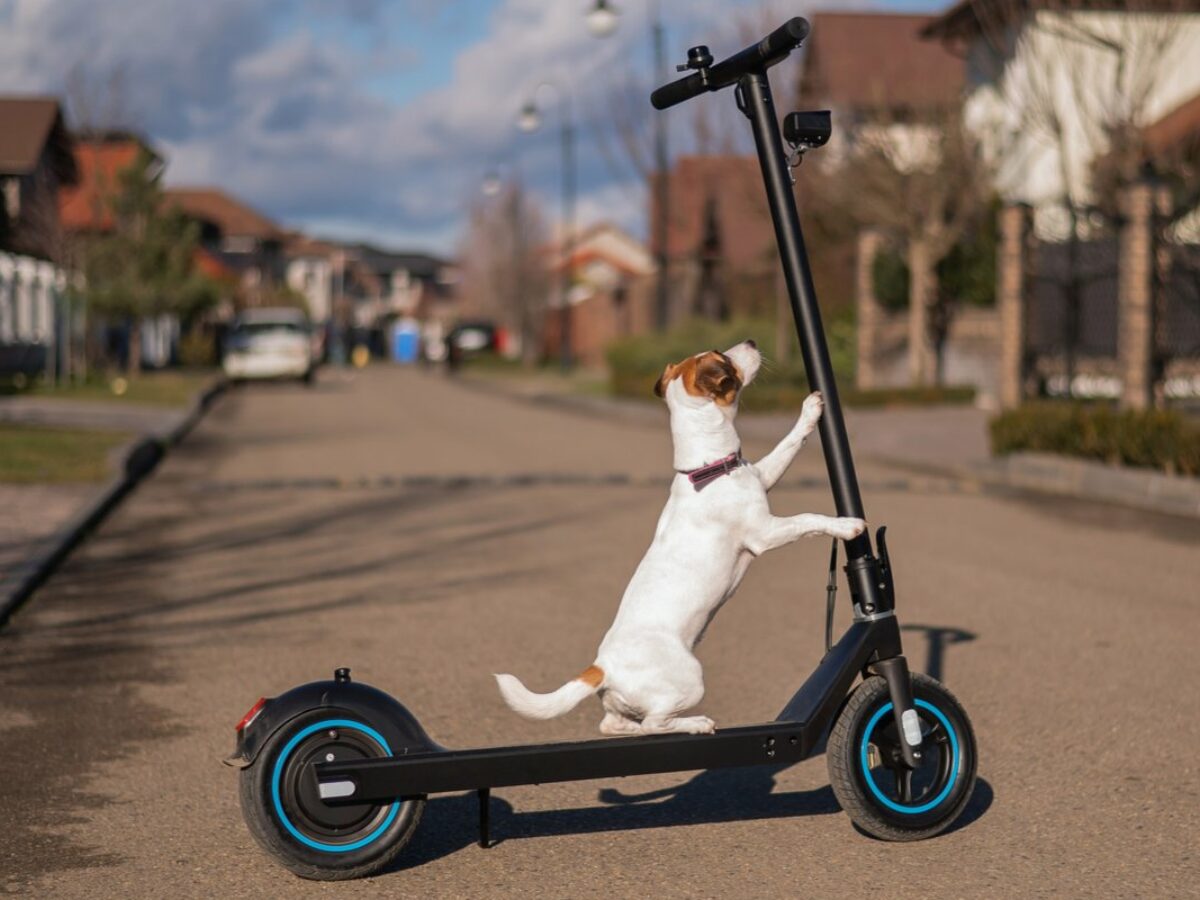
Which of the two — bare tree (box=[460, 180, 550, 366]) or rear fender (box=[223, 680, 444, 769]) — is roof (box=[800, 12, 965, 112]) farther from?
rear fender (box=[223, 680, 444, 769])

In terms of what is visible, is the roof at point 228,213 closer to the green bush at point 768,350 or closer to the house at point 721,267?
the house at point 721,267

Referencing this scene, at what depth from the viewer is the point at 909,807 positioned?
4586mm

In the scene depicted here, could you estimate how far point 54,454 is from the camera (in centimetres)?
1753

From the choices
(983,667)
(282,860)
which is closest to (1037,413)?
(983,667)

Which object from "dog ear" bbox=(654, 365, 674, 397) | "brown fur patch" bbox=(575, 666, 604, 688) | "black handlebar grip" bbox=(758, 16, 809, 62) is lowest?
"brown fur patch" bbox=(575, 666, 604, 688)

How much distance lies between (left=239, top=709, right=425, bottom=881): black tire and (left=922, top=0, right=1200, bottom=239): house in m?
17.8

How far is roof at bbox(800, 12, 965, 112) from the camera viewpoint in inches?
1898

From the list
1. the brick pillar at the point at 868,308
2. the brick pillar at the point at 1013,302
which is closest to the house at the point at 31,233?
the brick pillar at the point at 868,308

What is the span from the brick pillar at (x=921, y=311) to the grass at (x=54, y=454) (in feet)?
48.2

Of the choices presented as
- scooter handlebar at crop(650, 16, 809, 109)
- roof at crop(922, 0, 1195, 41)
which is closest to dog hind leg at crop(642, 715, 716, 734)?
scooter handlebar at crop(650, 16, 809, 109)

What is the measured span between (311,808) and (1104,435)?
12599 millimetres

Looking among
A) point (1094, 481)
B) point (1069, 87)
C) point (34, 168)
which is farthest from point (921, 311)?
point (34, 168)

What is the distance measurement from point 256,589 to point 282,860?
5.55 meters

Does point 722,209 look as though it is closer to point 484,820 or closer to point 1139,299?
point 1139,299
